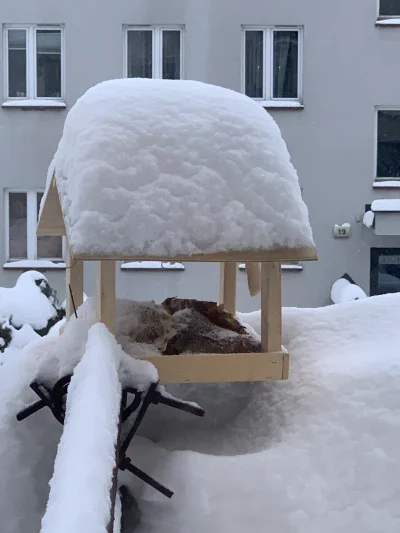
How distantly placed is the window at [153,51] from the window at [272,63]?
77 centimetres

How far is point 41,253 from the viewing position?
23.0ft

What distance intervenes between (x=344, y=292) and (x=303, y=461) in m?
5.27

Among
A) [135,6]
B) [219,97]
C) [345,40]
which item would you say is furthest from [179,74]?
[219,97]

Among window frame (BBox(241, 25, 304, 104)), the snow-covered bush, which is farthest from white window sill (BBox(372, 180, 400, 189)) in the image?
the snow-covered bush

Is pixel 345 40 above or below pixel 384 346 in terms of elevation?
above

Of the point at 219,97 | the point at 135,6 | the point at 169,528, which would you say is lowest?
the point at 169,528

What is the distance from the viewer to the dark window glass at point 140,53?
270 inches

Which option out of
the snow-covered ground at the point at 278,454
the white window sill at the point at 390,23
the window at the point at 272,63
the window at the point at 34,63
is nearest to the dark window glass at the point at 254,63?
the window at the point at 272,63

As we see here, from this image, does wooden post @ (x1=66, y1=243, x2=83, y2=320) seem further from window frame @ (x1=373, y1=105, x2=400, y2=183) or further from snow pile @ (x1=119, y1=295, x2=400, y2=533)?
window frame @ (x1=373, y1=105, x2=400, y2=183)

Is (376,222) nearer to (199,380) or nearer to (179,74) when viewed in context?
(179,74)

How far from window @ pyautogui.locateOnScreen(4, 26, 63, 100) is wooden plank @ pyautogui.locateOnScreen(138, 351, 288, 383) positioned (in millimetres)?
5986

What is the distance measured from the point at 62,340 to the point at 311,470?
2.16ft

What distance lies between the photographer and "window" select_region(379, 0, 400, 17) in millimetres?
6887

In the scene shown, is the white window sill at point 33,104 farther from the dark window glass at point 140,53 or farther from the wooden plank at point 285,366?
the wooden plank at point 285,366
